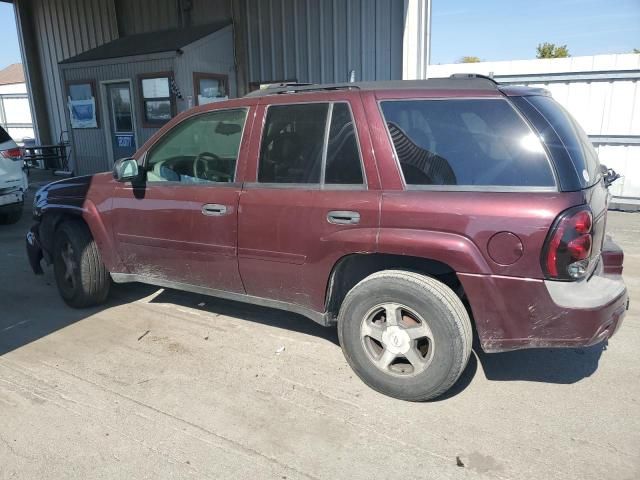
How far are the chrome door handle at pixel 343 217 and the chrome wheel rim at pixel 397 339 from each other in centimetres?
54

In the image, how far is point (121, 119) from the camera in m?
11.8

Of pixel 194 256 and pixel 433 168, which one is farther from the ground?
pixel 433 168

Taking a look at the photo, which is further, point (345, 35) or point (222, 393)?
point (345, 35)

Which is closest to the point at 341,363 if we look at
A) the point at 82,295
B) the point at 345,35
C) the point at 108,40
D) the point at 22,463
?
the point at 22,463

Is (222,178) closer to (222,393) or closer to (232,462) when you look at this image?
(222,393)

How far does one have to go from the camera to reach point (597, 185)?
3.10 m

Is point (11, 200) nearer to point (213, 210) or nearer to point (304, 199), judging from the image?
point (213, 210)

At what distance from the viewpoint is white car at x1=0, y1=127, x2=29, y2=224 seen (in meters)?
7.96

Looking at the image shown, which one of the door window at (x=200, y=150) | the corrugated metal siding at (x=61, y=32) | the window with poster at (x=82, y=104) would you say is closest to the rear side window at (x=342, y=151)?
the door window at (x=200, y=150)

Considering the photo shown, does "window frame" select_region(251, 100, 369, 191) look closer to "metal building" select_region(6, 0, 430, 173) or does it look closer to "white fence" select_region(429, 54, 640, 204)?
"white fence" select_region(429, 54, 640, 204)

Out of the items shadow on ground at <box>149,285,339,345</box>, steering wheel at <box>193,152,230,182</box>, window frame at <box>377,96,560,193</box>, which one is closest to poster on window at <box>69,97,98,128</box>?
shadow on ground at <box>149,285,339,345</box>

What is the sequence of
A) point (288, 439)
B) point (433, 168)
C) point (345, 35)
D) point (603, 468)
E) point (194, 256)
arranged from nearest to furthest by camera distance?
1. point (603, 468)
2. point (288, 439)
3. point (433, 168)
4. point (194, 256)
5. point (345, 35)

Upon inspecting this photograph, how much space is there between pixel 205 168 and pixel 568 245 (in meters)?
2.58

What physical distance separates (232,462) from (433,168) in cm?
194
